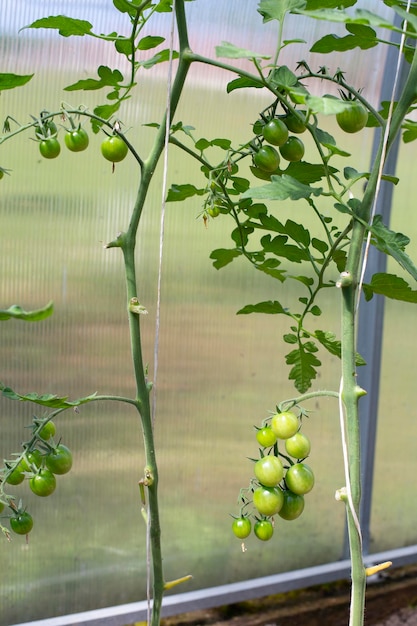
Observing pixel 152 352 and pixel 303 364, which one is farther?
pixel 152 352

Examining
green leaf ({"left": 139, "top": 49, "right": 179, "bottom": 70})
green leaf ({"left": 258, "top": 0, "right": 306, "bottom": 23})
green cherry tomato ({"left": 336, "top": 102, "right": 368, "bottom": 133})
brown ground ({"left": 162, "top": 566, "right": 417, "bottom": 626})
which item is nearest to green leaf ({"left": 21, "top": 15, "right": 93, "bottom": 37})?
green leaf ({"left": 139, "top": 49, "right": 179, "bottom": 70})

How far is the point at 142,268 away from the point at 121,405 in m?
0.36

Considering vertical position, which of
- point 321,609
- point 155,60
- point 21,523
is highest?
point 155,60

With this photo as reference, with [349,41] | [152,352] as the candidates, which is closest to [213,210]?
[349,41]

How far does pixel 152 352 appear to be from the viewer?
1857 mm

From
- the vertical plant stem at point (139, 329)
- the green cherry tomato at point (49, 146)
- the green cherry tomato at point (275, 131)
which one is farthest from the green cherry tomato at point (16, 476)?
the green cherry tomato at point (275, 131)

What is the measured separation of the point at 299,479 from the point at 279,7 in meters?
0.51

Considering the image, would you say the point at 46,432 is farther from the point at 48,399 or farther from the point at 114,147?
the point at 114,147

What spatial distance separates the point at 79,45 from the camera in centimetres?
159

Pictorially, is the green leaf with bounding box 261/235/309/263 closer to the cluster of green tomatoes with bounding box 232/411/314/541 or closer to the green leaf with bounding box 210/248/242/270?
the green leaf with bounding box 210/248/242/270

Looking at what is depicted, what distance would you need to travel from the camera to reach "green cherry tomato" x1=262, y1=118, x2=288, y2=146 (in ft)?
2.52

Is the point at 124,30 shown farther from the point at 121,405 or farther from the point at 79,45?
the point at 121,405

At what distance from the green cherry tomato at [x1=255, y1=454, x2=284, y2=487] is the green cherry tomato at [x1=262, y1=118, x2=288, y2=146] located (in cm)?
35

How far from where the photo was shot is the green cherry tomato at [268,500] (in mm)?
760
